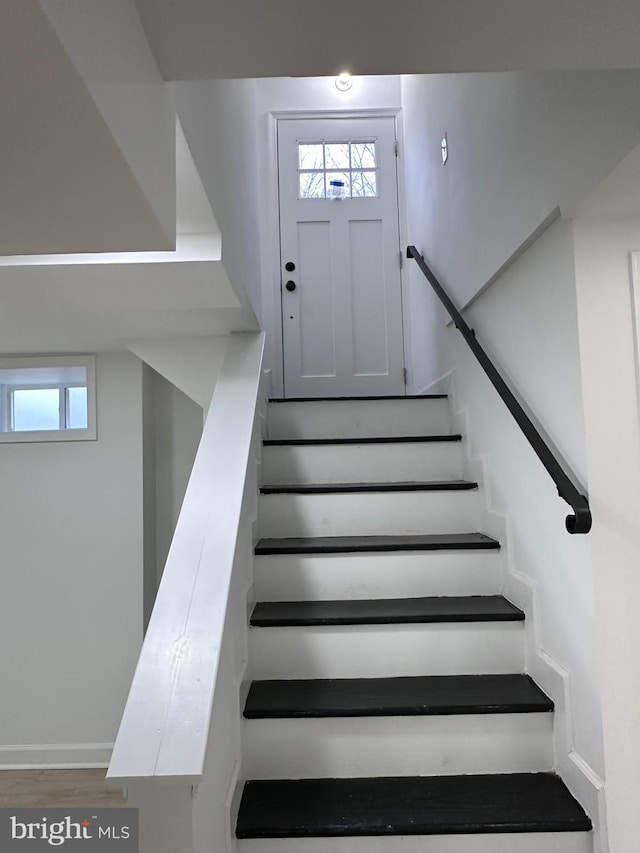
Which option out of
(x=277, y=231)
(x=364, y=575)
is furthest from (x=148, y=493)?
(x=277, y=231)

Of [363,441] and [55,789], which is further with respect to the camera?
[55,789]

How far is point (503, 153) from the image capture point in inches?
79.8

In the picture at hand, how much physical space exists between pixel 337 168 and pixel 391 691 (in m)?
3.60

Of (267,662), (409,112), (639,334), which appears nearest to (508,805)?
(267,662)

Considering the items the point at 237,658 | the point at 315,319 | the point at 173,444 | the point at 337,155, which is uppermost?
the point at 337,155

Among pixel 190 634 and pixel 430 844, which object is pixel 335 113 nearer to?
pixel 190 634

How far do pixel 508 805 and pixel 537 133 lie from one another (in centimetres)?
186

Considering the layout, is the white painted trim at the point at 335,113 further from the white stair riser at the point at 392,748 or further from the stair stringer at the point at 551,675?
the white stair riser at the point at 392,748

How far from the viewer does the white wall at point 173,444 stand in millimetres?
3465

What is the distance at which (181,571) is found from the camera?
5.04 ft

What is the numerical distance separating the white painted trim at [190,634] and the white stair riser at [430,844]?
54 centimetres

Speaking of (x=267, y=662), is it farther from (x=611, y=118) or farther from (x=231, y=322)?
(x=611, y=118)

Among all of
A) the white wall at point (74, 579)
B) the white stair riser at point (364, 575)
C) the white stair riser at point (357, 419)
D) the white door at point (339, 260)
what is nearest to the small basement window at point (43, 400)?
the white wall at point (74, 579)

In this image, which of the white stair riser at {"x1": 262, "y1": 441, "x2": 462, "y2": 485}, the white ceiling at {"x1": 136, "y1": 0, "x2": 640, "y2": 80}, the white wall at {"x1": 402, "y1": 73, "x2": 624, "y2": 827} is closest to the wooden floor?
the white stair riser at {"x1": 262, "y1": 441, "x2": 462, "y2": 485}
